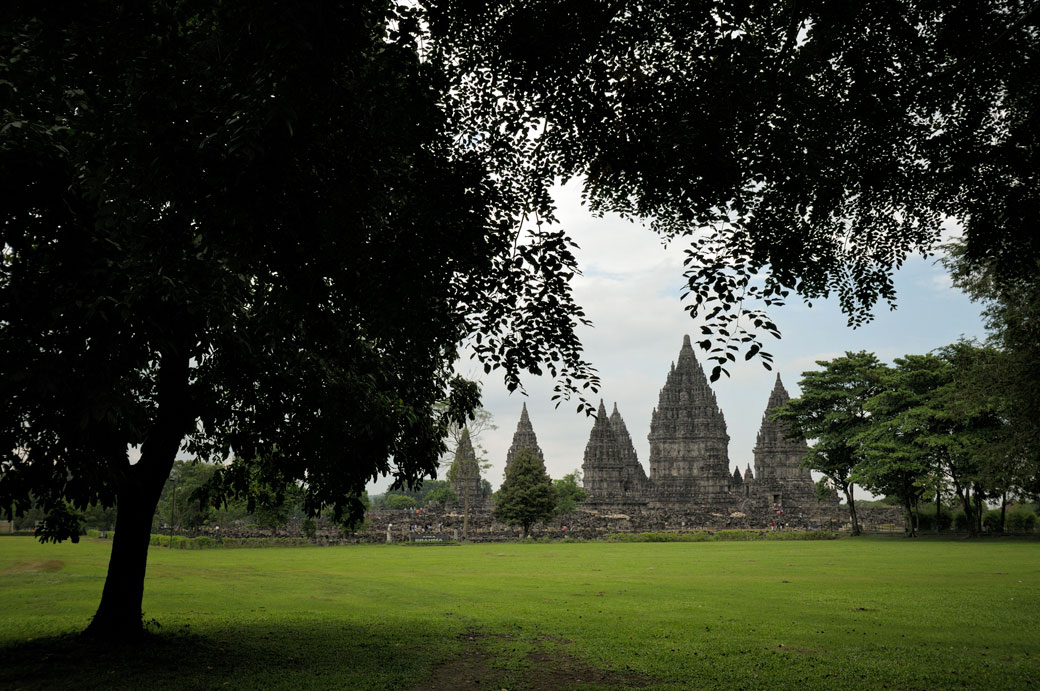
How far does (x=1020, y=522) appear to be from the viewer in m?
56.0

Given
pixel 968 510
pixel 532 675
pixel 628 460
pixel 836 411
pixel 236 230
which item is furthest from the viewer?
pixel 628 460

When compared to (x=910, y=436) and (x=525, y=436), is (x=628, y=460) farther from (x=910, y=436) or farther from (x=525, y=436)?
(x=910, y=436)

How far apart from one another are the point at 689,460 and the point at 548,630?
9085cm

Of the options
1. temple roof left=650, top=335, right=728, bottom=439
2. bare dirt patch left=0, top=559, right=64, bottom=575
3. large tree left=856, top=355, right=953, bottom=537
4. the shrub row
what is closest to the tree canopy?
bare dirt patch left=0, top=559, right=64, bottom=575

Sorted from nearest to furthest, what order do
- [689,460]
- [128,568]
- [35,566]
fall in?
[128,568], [35,566], [689,460]

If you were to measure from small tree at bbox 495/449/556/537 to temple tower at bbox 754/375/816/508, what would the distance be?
1759 inches

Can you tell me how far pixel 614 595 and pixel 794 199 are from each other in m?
12.2

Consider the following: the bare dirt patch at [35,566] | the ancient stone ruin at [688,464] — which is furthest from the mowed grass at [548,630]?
the ancient stone ruin at [688,464]

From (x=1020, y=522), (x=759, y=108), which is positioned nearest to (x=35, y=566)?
(x=759, y=108)

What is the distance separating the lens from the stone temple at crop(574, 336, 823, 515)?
307 feet

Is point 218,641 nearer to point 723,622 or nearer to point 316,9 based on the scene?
point 723,622

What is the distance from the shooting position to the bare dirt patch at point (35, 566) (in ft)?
80.5

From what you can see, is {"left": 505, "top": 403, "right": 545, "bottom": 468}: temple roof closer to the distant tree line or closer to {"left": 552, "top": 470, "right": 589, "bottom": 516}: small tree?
{"left": 552, "top": 470, "right": 589, "bottom": 516}: small tree

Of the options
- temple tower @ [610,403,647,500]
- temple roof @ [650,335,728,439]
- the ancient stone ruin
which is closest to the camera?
the ancient stone ruin
